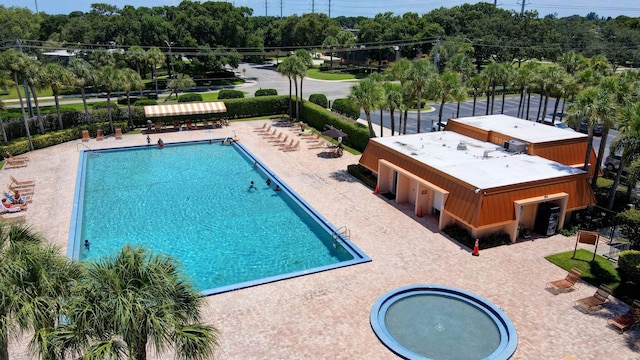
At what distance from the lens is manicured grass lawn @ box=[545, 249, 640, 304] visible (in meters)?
18.4

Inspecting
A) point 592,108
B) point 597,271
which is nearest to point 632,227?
point 597,271

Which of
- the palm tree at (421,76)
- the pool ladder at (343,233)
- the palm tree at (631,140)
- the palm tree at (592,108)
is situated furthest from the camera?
the palm tree at (421,76)

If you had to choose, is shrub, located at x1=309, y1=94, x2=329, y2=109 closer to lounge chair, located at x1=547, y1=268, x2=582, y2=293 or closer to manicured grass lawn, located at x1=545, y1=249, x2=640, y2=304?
manicured grass lawn, located at x1=545, y1=249, x2=640, y2=304

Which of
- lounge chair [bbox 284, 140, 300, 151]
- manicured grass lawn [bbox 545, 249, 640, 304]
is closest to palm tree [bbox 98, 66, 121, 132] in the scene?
lounge chair [bbox 284, 140, 300, 151]

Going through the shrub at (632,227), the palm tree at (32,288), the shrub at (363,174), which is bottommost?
the shrub at (363,174)

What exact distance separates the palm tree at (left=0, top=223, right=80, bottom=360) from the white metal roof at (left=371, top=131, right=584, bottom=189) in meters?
17.6

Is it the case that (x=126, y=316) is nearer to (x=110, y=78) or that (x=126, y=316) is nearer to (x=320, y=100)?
(x=110, y=78)

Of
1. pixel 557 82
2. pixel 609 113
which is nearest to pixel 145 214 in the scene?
pixel 609 113

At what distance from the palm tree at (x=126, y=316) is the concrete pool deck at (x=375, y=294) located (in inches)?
229

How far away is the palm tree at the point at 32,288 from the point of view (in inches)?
359

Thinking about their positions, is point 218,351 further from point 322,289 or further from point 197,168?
point 197,168

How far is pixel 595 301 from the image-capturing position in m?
17.3

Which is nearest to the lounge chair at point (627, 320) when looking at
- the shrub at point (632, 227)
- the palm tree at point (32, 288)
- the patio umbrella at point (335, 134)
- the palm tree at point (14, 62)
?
the shrub at point (632, 227)

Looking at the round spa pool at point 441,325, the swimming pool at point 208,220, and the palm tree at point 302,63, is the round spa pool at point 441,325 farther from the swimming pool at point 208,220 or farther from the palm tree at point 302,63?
the palm tree at point 302,63
